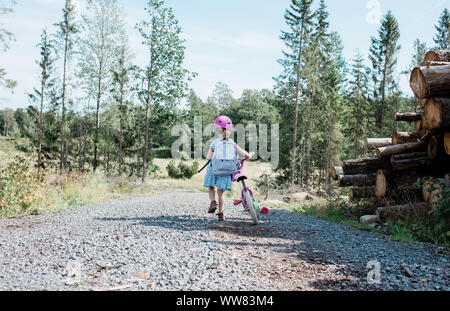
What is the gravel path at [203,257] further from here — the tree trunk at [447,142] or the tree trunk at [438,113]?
the tree trunk at [438,113]

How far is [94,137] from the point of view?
75.8 feet

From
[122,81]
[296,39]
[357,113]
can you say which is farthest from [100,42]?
[357,113]

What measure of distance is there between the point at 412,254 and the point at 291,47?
61.7 ft

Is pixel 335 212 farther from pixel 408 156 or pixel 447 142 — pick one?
pixel 447 142

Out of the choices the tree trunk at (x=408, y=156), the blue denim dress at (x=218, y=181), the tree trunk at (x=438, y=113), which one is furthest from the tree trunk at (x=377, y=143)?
the blue denim dress at (x=218, y=181)

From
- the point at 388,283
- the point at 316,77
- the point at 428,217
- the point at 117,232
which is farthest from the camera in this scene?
the point at 316,77

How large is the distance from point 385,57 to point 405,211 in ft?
99.0

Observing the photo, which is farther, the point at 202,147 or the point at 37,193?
the point at 202,147

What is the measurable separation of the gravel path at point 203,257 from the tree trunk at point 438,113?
2.21 metres

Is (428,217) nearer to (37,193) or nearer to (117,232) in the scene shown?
(117,232)

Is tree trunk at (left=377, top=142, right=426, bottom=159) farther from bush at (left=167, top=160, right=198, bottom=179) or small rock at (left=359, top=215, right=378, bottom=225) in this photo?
bush at (left=167, top=160, right=198, bottom=179)

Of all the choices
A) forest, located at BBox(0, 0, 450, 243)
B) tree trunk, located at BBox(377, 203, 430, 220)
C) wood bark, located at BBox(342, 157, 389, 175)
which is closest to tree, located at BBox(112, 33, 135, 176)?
forest, located at BBox(0, 0, 450, 243)
